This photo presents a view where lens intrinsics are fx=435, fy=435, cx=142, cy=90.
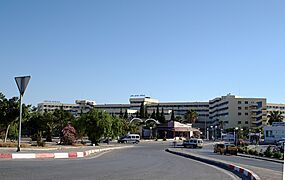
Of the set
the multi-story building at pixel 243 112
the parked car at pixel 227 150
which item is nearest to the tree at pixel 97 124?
the parked car at pixel 227 150

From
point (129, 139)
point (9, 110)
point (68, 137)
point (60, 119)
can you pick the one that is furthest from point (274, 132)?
point (9, 110)

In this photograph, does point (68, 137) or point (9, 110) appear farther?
point (68, 137)

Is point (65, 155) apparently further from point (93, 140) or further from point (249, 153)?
point (93, 140)

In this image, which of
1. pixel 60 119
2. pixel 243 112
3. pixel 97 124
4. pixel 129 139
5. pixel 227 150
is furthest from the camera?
pixel 243 112

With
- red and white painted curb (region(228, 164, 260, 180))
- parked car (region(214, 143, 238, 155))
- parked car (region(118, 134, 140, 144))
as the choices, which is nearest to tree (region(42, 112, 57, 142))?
parked car (region(118, 134, 140, 144))

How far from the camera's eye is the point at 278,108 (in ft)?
651

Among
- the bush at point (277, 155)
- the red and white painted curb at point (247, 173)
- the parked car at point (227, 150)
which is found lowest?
the parked car at point (227, 150)

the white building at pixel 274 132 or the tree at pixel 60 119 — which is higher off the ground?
the tree at pixel 60 119

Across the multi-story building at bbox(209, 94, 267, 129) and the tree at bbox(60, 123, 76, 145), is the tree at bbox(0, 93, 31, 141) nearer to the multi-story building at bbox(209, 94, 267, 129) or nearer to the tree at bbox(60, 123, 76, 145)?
the tree at bbox(60, 123, 76, 145)

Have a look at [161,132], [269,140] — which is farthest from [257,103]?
[269,140]

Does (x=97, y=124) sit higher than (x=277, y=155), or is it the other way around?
(x=97, y=124)

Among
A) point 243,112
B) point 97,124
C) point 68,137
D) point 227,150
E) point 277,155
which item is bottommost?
point 227,150

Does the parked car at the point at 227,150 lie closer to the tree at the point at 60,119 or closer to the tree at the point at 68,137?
the tree at the point at 68,137

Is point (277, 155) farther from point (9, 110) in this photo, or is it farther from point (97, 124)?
point (97, 124)
